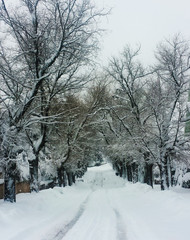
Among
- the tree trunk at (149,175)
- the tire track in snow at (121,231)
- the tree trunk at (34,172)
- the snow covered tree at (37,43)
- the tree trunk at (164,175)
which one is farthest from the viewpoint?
the tree trunk at (149,175)

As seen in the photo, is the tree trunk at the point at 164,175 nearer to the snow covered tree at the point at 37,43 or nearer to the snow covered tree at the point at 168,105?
the snow covered tree at the point at 168,105

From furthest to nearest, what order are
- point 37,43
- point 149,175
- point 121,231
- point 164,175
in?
1. point 149,175
2. point 164,175
3. point 37,43
4. point 121,231

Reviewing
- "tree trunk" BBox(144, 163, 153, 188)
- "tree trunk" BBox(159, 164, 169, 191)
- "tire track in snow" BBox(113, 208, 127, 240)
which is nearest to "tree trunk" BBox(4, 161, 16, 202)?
"tire track in snow" BBox(113, 208, 127, 240)

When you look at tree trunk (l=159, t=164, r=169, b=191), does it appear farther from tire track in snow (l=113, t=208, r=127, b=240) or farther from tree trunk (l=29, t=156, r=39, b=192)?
tire track in snow (l=113, t=208, r=127, b=240)

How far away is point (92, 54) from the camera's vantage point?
15414 mm

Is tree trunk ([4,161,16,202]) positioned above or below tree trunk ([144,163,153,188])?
above

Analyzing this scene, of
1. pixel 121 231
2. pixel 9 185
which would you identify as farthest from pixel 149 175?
pixel 121 231

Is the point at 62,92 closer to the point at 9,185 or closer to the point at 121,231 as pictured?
the point at 9,185

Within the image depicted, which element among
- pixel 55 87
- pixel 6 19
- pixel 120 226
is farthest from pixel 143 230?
pixel 55 87

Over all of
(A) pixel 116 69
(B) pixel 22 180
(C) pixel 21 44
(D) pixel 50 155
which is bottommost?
(B) pixel 22 180

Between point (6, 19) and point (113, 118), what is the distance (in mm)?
23714

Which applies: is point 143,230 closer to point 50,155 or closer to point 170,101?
point 170,101

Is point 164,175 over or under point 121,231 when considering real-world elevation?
over

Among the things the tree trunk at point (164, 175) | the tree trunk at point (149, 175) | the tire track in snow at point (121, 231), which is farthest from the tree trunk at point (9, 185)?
the tree trunk at point (149, 175)
